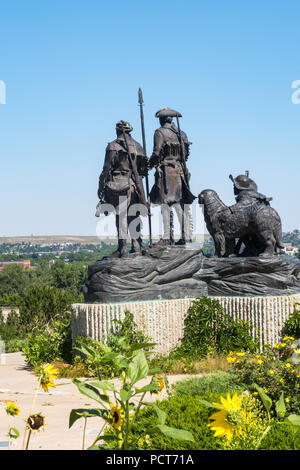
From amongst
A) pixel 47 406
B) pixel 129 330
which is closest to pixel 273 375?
pixel 47 406

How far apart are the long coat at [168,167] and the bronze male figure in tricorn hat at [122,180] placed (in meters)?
0.35

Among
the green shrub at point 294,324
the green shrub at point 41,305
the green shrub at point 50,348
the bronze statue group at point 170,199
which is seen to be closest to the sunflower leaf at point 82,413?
the green shrub at point 294,324

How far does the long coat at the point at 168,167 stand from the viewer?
11891 mm

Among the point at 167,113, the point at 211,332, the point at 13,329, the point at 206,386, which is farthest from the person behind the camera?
the point at 13,329

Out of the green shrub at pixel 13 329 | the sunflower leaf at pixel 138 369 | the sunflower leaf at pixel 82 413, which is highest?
the sunflower leaf at pixel 138 369

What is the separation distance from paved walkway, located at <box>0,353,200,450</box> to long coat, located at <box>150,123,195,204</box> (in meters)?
3.79

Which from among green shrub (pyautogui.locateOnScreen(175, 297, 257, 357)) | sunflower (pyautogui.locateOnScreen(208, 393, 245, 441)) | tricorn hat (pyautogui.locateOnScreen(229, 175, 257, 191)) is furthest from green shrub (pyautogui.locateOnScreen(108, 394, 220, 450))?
tricorn hat (pyautogui.locateOnScreen(229, 175, 257, 191))

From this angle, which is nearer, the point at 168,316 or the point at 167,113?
the point at 168,316

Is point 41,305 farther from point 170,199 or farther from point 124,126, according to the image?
point 124,126

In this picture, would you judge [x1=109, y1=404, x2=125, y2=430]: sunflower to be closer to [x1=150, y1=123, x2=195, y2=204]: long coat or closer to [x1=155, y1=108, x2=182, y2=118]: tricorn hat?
[x1=150, y1=123, x2=195, y2=204]: long coat

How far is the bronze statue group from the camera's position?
445 inches

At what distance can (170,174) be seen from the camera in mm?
11961

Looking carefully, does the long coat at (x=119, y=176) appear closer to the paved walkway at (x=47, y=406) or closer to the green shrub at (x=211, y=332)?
the green shrub at (x=211, y=332)

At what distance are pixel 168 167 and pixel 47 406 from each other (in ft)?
18.5
